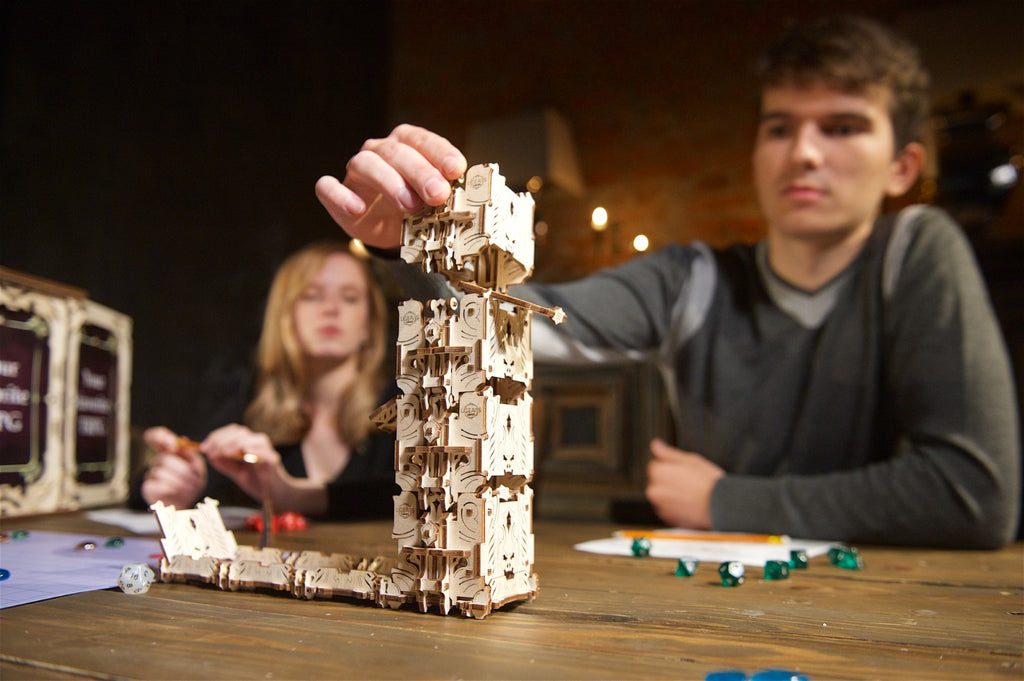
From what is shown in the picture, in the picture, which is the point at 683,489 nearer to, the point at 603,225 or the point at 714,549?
the point at 714,549

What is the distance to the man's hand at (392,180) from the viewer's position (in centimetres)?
60

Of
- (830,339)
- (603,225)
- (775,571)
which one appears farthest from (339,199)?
(603,225)

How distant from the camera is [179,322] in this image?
5.10 feet

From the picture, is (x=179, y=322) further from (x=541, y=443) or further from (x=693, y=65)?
(x=693, y=65)

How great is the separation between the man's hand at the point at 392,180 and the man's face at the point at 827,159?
0.90 meters

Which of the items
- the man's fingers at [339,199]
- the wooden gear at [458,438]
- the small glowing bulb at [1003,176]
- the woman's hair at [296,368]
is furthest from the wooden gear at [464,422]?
the small glowing bulb at [1003,176]

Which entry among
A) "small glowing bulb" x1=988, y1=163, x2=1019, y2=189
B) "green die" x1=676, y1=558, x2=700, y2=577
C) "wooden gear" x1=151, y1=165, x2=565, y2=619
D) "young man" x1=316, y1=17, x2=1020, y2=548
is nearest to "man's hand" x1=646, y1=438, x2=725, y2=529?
"young man" x1=316, y1=17, x2=1020, y2=548

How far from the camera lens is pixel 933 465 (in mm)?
1114

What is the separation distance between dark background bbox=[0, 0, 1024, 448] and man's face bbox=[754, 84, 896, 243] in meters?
0.34

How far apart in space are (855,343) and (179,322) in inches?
50.7

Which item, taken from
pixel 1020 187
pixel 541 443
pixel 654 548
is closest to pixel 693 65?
pixel 1020 187

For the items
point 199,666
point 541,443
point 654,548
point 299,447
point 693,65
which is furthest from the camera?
point 693,65

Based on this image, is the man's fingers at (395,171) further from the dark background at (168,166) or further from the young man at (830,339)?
the dark background at (168,166)

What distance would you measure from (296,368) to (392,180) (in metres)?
0.95
